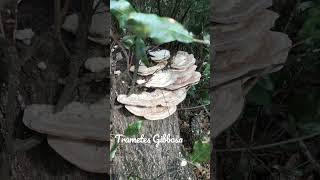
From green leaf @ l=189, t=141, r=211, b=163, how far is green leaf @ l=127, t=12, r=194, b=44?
8.6 inches

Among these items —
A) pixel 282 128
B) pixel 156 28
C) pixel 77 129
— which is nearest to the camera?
pixel 156 28

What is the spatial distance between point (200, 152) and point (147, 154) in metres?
0.11

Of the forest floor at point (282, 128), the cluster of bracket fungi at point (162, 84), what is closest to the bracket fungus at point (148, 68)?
the cluster of bracket fungi at point (162, 84)

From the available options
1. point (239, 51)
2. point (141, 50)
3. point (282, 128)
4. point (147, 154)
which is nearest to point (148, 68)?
point (141, 50)

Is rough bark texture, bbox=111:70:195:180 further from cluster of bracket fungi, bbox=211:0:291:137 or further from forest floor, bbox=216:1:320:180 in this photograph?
forest floor, bbox=216:1:320:180

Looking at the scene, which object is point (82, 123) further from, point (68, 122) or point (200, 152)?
point (200, 152)

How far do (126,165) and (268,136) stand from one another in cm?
50

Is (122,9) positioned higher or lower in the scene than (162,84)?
higher

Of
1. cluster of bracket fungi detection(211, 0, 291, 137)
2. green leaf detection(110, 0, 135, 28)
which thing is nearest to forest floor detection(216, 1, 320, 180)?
cluster of bracket fungi detection(211, 0, 291, 137)

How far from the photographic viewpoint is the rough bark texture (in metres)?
1.21

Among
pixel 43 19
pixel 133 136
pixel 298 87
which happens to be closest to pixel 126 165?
pixel 133 136

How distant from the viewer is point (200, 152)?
4.01 ft

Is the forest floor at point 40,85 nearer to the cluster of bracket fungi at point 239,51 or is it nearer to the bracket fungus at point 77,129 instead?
the bracket fungus at point 77,129

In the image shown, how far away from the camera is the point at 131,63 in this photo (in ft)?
3.94
